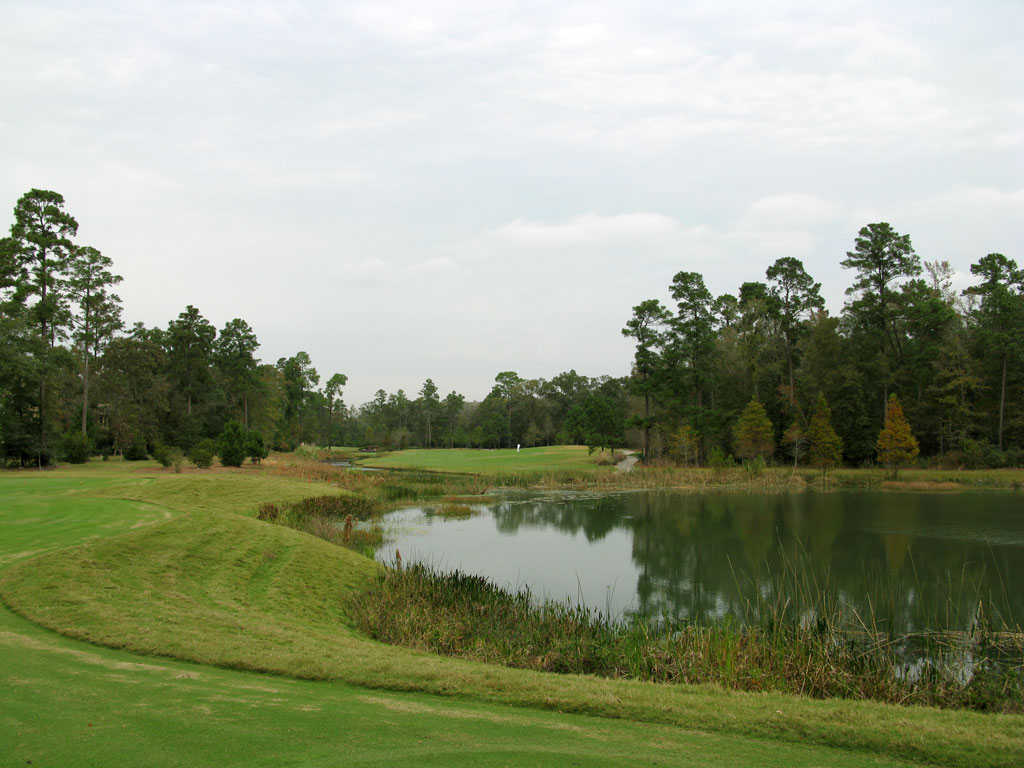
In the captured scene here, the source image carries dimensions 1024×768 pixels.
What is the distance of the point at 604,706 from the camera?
6.02 metres

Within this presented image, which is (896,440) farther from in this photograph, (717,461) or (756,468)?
(717,461)

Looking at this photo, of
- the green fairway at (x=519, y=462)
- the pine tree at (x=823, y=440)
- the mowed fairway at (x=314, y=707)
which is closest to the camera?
the mowed fairway at (x=314, y=707)

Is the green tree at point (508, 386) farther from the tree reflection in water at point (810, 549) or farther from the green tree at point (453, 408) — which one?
the tree reflection in water at point (810, 549)

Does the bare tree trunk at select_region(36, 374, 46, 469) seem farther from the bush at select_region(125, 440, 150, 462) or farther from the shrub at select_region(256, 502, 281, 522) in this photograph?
the shrub at select_region(256, 502, 281, 522)

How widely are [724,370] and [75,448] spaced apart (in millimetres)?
48825

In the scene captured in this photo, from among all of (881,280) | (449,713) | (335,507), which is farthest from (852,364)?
(449,713)

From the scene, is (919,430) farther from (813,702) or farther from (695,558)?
(813,702)

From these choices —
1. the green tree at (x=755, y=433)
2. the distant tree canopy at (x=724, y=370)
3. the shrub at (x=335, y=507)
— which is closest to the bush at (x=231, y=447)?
the distant tree canopy at (x=724, y=370)

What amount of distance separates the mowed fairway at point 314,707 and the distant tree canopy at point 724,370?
2717 cm

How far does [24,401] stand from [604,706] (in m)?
39.7

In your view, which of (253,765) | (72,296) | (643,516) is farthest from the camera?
(72,296)

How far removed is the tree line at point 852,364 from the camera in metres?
43.2

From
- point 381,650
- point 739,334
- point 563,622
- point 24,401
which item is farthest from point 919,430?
point 24,401

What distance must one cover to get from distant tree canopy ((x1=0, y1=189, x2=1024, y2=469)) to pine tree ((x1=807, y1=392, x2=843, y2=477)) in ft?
0.32
